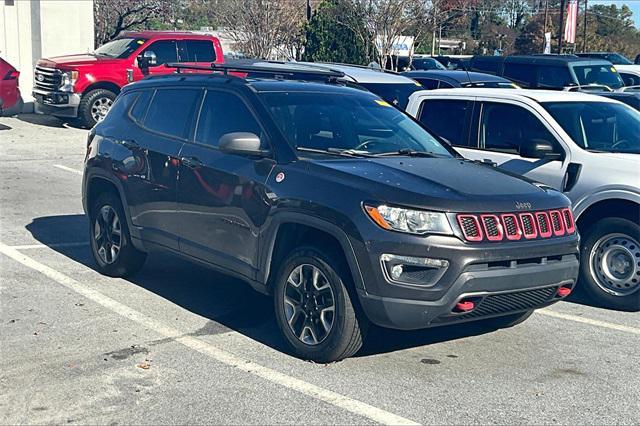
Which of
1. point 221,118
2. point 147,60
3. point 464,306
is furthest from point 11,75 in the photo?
point 464,306

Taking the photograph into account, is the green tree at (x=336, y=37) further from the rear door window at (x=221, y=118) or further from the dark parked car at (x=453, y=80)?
the rear door window at (x=221, y=118)

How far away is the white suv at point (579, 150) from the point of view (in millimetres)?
7746

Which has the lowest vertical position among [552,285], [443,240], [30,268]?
[30,268]

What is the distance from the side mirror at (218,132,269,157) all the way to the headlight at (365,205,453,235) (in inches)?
44.4

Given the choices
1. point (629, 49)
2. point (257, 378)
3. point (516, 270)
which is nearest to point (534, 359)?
point (516, 270)

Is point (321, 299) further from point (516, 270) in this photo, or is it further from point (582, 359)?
point (582, 359)

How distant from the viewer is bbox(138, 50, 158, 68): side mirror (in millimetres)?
19672

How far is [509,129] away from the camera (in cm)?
870

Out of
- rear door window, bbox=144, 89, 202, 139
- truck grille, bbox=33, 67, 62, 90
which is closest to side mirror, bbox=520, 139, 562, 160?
rear door window, bbox=144, 89, 202, 139

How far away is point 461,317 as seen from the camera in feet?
A: 18.8

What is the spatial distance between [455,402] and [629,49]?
64.3 m

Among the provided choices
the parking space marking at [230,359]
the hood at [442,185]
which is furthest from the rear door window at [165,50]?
the hood at [442,185]

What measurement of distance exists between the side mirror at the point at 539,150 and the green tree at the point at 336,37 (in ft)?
61.8

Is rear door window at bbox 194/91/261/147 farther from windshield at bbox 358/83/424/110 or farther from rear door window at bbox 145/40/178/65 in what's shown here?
rear door window at bbox 145/40/178/65
